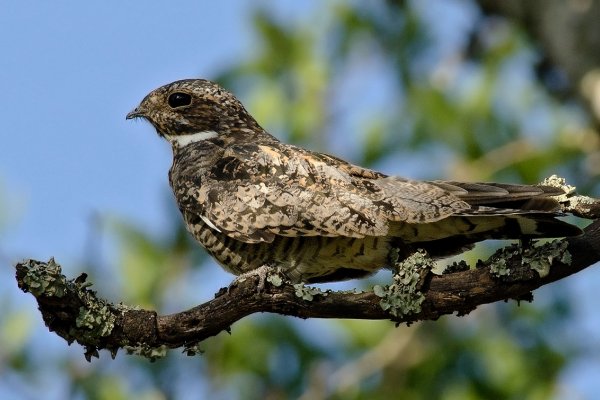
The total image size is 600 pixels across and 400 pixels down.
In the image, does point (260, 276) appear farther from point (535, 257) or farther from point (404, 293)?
point (535, 257)

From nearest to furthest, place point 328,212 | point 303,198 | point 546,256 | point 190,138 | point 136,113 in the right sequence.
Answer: point 546,256
point 328,212
point 303,198
point 190,138
point 136,113

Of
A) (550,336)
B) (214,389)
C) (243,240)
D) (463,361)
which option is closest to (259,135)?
(243,240)

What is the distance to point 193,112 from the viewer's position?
5504mm

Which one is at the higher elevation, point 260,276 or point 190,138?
point 190,138

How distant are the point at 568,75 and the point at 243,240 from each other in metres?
3.19

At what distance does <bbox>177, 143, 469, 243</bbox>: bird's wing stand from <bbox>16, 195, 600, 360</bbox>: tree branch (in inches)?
10.9

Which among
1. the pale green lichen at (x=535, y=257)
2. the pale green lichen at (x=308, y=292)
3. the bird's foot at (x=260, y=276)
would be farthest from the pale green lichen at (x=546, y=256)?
the bird's foot at (x=260, y=276)

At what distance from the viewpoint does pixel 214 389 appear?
6188 millimetres

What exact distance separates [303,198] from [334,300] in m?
0.61

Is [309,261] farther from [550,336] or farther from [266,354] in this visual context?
[550,336]

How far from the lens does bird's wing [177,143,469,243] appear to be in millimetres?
4348

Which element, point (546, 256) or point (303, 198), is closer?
point (546, 256)

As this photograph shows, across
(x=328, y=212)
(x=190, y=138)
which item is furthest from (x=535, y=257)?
(x=190, y=138)

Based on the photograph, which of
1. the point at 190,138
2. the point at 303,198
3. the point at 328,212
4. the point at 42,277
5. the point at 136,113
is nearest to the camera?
the point at 42,277
